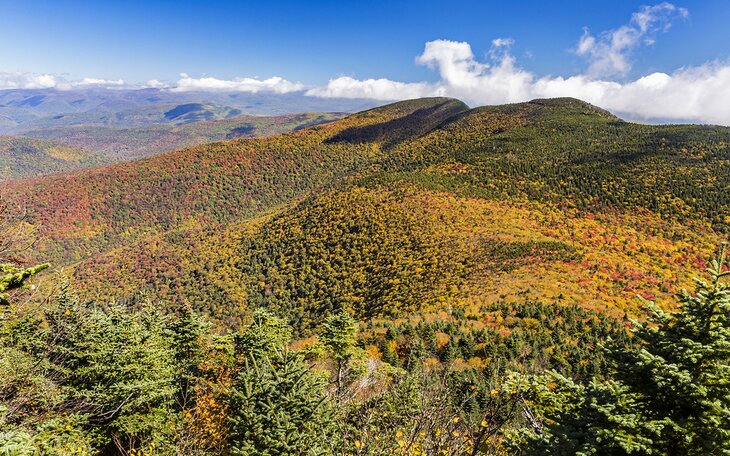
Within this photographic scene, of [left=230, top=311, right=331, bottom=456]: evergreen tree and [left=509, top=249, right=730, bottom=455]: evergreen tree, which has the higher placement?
[left=509, top=249, right=730, bottom=455]: evergreen tree

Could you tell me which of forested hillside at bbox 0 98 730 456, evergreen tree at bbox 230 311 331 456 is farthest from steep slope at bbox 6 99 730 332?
evergreen tree at bbox 230 311 331 456

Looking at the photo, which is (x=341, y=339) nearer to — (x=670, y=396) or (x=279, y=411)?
(x=279, y=411)

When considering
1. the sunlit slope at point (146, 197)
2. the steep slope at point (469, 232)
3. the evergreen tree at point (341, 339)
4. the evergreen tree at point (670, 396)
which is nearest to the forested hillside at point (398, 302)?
the evergreen tree at point (670, 396)

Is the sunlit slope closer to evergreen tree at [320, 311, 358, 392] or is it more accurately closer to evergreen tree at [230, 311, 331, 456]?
evergreen tree at [320, 311, 358, 392]

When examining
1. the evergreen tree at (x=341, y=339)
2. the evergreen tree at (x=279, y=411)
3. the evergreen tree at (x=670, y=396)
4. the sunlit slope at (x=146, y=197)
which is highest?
the evergreen tree at (x=670, y=396)

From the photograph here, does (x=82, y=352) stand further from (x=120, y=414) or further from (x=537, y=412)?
(x=537, y=412)

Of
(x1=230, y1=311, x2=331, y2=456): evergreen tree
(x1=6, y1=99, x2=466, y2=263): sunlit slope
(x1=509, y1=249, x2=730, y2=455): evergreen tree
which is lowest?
(x1=6, y1=99, x2=466, y2=263): sunlit slope

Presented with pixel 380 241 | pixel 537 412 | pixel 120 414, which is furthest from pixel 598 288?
pixel 120 414

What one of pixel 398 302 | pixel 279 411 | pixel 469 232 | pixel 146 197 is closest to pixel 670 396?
pixel 279 411

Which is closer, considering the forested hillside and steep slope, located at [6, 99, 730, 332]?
the forested hillside

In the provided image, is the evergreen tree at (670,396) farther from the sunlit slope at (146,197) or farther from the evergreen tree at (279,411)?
the sunlit slope at (146,197)
